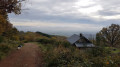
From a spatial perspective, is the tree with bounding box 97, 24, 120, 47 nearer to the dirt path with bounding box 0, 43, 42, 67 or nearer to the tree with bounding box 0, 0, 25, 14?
the dirt path with bounding box 0, 43, 42, 67

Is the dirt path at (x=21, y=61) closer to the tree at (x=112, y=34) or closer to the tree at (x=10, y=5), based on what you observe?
the tree at (x=10, y=5)

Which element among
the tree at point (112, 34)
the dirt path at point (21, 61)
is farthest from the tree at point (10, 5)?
the tree at point (112, 34)

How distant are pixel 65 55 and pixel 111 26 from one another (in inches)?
1303

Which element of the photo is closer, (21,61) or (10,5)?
(10,5)

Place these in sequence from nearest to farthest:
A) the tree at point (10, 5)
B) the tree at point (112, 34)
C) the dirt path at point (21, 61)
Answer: the tree at point (10, 5) < the dirt path at point (21, 61) < the tree at point (112, 34)

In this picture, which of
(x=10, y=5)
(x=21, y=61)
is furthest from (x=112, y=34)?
(x=10, y=5)

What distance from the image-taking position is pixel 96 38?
8.80 m

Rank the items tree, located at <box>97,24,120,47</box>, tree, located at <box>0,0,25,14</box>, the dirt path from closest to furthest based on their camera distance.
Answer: tree, located at <box>0,0,25,14</box> < the dirt path < tree, located at <box>97,24,120,47</box>

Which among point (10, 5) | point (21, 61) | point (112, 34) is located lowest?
point (112, 34)

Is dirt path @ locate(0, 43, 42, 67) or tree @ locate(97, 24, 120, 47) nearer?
dirt path @ locate(0, 43, 42, 67)

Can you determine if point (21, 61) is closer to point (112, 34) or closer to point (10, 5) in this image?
point (10, 5)

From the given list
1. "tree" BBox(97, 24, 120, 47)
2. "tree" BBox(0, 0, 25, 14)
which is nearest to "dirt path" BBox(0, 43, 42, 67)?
"tree" BBox(0, 0, 25, 14)

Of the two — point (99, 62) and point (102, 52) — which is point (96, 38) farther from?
point (99, 62)

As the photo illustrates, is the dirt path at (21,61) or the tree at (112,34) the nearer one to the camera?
the dirt path at (21,61)
